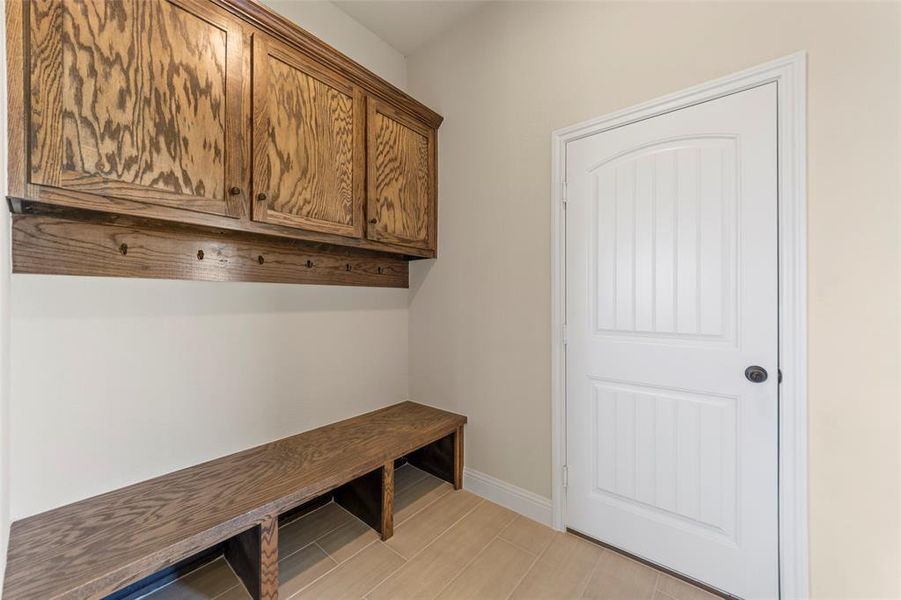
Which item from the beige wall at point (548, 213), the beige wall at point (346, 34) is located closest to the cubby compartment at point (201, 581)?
the beige wall at point (548, 213)

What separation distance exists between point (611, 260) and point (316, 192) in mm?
1419

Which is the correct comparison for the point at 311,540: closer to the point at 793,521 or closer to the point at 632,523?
the point at 632,523

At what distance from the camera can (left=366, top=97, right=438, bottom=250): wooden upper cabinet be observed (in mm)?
1968

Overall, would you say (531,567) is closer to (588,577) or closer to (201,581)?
(588,577)

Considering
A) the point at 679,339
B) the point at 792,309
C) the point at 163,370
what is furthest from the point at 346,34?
the point at 792,309

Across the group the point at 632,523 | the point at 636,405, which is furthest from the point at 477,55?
the point at 632,523

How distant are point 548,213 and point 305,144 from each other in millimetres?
1224

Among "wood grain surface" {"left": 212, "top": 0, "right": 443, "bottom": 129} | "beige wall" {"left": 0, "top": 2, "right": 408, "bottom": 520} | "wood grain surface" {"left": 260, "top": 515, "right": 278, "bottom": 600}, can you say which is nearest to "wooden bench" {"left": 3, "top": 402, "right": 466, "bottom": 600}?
"wood grain surface" {"left": 260, "top": 515, "right": 278, "bottom": 600}

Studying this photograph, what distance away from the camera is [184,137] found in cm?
131

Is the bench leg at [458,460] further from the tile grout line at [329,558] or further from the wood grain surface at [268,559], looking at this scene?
the wood grain surface at [268,559]

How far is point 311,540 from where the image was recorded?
5.68 feet

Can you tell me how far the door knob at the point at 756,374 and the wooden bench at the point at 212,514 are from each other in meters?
1.45

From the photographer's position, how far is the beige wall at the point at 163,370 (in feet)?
4.02

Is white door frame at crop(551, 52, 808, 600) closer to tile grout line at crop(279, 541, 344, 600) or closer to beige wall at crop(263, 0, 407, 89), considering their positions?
tile grout line at crop(279, 541, 344, 600)
